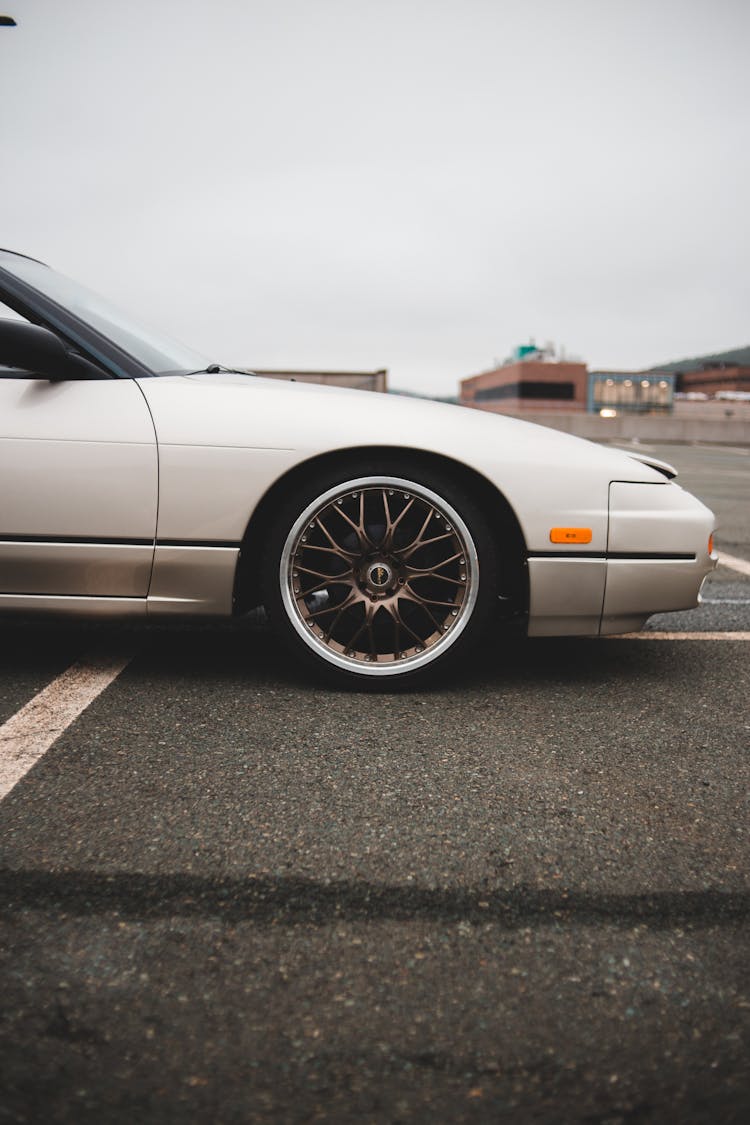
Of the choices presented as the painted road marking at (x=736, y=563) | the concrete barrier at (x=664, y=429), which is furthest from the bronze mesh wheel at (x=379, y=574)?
the concrete barrier at (x=664, y=429)

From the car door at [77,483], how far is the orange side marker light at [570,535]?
3.96 feet

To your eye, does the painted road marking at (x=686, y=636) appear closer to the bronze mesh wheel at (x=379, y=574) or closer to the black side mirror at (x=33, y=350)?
the bronze mesh wheel at (x=379, y=574)

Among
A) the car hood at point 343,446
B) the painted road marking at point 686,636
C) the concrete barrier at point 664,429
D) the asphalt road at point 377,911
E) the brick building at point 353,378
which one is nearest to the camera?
the asphalt road at point 377,911

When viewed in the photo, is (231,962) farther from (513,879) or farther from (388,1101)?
(513,879)

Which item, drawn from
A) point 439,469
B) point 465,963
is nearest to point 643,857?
point 465,963

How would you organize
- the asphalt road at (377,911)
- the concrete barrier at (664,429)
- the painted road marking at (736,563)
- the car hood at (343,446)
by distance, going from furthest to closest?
1. the concrete barrier at (664,429)
2. the painted road marking at (736,563)
3. the car hood at (343,446)
4. the asphalt road at (377,911)

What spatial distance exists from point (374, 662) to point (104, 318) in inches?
57.1

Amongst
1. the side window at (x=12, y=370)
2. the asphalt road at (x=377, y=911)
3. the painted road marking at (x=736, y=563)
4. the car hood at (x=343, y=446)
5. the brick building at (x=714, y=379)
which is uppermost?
the brick building at (x=714, y=379)

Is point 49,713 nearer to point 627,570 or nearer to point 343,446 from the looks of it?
point 343,446

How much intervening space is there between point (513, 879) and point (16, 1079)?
91 centimetres

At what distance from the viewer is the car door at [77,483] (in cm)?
270

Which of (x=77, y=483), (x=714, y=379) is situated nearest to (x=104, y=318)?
(x=77, y=483)

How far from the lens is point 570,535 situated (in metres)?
2.74

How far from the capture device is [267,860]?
70.2 inches
